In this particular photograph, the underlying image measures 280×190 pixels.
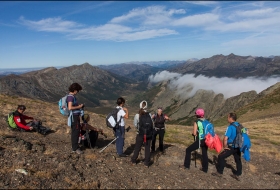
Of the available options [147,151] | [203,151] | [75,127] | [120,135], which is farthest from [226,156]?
[75,127]

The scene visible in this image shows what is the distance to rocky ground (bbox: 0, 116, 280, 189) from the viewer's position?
453 inches

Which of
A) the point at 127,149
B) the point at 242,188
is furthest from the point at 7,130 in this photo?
the point at 242,188

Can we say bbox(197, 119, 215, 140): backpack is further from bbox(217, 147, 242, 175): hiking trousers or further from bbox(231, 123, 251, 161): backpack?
bbox(217, 147, 242, 175): hiking trousers

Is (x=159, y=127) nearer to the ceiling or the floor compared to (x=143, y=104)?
nearer to the floor

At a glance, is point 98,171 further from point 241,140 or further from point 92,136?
point 241,140

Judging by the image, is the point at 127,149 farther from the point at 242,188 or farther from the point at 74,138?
the point at 242,188

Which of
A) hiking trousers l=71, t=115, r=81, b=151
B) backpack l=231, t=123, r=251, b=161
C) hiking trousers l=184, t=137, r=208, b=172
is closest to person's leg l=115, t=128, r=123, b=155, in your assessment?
hiking trousers l=71, t=115, r=81, b=151

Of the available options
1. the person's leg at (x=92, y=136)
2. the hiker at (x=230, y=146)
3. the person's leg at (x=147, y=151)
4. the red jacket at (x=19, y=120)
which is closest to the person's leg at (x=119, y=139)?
the person's leg at (x=147, y=151)

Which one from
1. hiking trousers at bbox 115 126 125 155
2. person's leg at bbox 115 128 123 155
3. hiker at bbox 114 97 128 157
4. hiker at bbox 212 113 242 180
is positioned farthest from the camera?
person's leg at bbox 115 128 123 155

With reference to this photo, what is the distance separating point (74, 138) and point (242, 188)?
1110 cm

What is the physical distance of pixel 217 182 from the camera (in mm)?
13578

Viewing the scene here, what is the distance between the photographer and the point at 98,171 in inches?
521

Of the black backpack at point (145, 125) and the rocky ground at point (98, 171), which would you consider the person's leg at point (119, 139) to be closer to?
the rocky ground at point (98, 171)

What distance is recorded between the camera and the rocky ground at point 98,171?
1151cm
